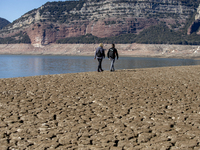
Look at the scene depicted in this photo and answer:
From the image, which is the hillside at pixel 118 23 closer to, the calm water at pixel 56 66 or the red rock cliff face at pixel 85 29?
the red rock cliff face at pixel 85 29

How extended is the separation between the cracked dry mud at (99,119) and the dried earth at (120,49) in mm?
109167

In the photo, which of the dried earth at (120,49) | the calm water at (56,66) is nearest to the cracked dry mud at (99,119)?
the calm water at (56,66)

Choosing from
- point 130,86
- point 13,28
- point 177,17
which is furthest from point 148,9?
point 130,86

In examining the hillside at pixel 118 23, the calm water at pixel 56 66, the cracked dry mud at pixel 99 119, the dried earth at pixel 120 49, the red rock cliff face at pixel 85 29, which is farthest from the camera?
the red rock cliff face at pixel 85 29

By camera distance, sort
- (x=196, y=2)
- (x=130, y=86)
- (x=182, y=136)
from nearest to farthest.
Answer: (x=182, y=136), (x=130, y=86), (x=196, y=2)

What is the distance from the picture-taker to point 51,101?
7.91 metres

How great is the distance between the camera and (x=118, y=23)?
160 m

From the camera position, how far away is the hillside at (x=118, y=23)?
152m

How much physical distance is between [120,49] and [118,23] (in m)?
31.9

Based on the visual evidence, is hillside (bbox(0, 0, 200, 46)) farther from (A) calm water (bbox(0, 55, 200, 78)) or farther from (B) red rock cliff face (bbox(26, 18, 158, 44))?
(A) calm water (bbox(0, 55, 200, 78))

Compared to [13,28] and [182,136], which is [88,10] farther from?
[182,136]

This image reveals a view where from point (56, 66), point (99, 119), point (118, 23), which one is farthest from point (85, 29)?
point (99, 119)

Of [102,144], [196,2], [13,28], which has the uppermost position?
[196,2]

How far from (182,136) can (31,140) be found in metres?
3.22
